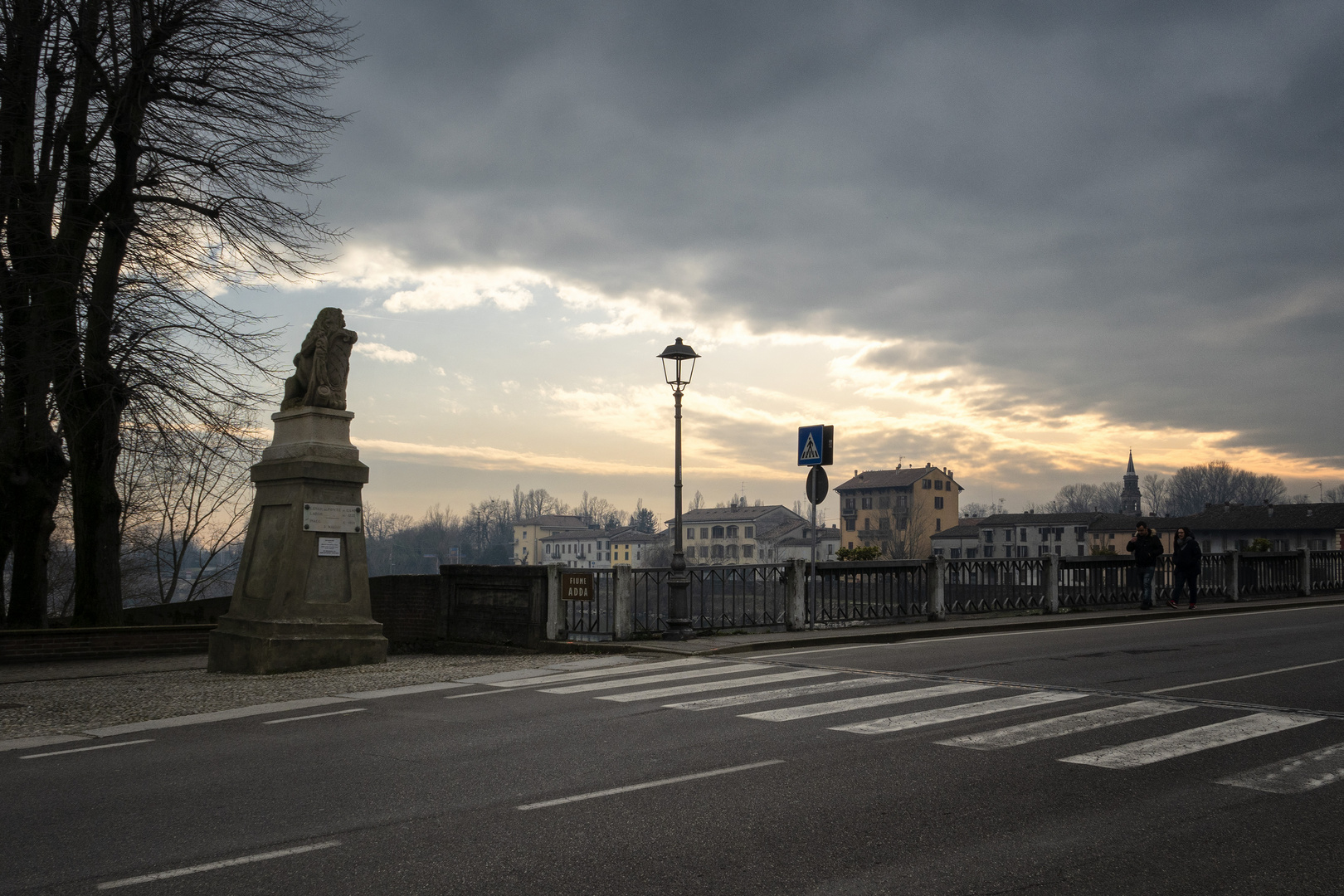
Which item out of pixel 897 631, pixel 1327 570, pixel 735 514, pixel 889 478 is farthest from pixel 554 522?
pixel 897 631

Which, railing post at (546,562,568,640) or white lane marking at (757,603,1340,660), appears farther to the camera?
railing post at (546,562,568,640)

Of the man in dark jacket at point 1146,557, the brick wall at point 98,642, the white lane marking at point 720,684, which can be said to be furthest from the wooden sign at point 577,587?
the man in dark jacket at point 1146,557

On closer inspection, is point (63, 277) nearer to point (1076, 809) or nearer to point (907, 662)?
point (907, 662)

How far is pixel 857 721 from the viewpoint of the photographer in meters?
8.34

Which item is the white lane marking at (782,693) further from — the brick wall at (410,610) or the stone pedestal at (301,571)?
the brick wall at (410,610)

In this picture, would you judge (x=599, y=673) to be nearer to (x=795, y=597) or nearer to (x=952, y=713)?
(x=952, y=713)

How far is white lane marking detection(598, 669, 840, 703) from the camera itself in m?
10.0

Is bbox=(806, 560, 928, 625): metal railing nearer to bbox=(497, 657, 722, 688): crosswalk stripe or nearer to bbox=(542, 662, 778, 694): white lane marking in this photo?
bbox=(497, 657, 722, 688): crosswalk stripe

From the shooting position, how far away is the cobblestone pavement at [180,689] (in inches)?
393

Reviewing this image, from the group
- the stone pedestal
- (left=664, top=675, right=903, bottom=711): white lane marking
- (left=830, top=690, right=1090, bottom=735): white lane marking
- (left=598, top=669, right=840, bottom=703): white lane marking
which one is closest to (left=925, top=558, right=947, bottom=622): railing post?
(left=598, top=669, right=840, bottom=703): white lane marking

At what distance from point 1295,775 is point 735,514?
145304 mm

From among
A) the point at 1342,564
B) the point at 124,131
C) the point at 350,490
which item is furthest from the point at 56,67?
the point at 1342,564

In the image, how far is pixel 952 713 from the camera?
8.70 metres

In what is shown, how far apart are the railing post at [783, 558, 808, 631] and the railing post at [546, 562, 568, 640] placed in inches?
152
